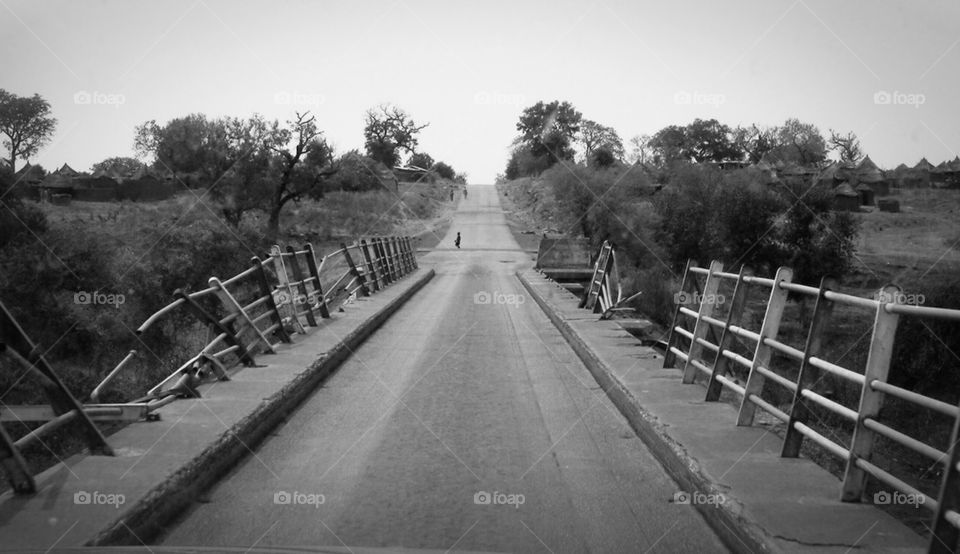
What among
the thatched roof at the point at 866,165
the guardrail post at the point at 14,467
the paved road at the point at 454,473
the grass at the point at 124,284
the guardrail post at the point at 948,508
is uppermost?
the thatched roof at the point at 866,165

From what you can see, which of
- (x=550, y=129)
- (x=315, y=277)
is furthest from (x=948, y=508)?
(x=550, y=129)

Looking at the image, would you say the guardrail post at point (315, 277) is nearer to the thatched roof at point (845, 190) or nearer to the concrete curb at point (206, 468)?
the concrete curb at point (206, 468)

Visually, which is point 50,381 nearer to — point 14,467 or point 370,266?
point 14,467

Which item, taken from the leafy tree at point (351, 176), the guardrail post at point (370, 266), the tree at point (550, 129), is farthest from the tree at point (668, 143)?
the guardrail post at point (370, 266)

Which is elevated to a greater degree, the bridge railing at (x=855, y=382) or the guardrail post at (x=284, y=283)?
the bridge railing at (x=855, y=382)

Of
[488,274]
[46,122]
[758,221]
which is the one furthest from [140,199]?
[758,221]

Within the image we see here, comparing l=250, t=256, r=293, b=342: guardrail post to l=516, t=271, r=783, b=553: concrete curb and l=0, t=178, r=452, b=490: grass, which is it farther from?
l=516, t=271, r=783, b=553: concrete curb

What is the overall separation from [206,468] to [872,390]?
450 cm

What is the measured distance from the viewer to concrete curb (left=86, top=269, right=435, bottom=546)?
4676 millimetres

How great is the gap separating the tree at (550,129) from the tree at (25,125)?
8113 cm

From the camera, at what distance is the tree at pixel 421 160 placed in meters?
157

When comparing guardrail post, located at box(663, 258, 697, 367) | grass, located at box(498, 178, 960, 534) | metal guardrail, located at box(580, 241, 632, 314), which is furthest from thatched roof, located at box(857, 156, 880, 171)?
guardrail post, located at box(663, 258, 697, 367)

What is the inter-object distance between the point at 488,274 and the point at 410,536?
33.9 m

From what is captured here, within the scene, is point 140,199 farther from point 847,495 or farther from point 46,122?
point 847,495
